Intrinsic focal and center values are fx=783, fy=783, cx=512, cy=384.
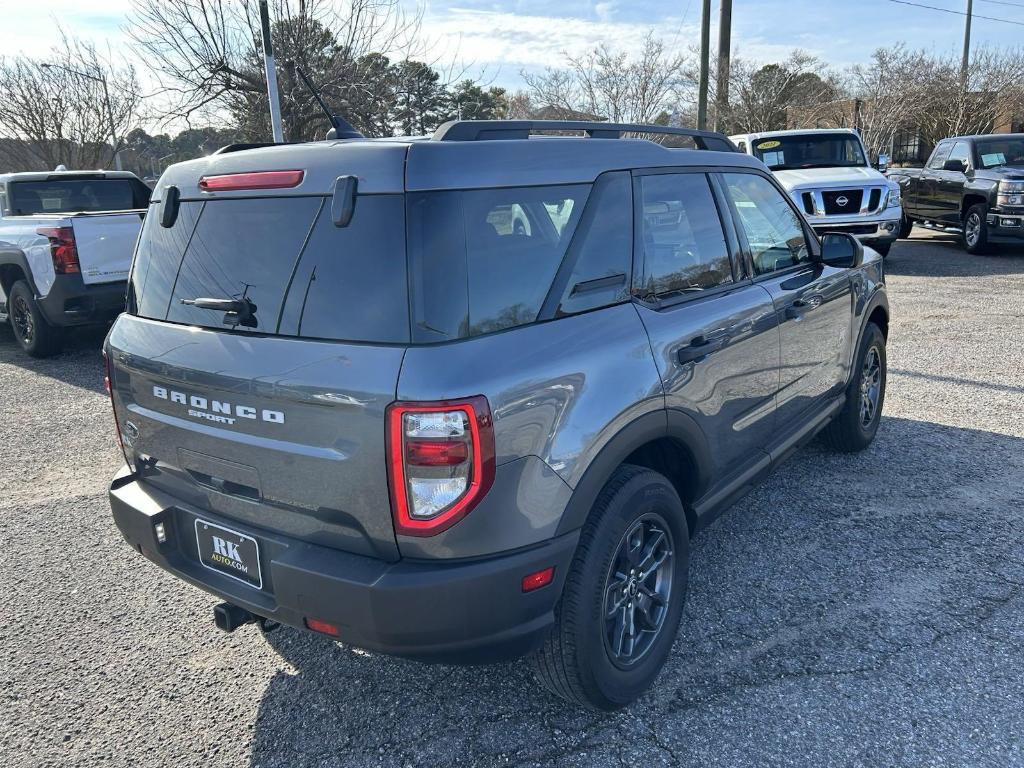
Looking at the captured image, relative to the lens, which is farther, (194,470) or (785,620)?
(785,620)

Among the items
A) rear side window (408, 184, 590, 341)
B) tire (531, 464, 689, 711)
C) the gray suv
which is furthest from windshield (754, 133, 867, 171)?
rear side window (408, 184, 590, 341)

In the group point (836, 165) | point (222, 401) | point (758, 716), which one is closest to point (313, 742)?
point (222, 401)

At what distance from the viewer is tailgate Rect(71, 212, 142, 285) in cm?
706

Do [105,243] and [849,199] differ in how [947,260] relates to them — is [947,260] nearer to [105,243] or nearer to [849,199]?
[849,199]

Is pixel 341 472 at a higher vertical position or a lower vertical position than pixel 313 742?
higher

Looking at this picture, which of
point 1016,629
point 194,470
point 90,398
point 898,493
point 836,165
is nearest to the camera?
point 194,470

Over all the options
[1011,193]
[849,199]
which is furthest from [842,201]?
[1011,193]

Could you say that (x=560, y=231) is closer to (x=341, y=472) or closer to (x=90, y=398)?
(x=341, y=472)

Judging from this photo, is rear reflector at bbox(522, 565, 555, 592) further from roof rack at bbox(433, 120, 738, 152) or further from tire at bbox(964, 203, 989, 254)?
tire at bbox(964, 203, 989, 254)

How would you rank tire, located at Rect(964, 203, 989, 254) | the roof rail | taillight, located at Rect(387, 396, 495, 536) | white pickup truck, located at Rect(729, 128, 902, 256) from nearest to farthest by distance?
taillight, located at Rect(387, 396, 495, 536) → the roof rail → white pickup truck, located at Rect(729, 128, 902, 256) → tire, located at Rect(964, 203, 989, 254)

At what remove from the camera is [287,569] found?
2.17 m

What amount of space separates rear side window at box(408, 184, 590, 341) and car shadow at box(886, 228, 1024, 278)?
A: 10.9 m

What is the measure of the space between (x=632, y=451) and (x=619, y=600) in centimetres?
51

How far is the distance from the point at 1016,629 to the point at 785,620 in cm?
84
